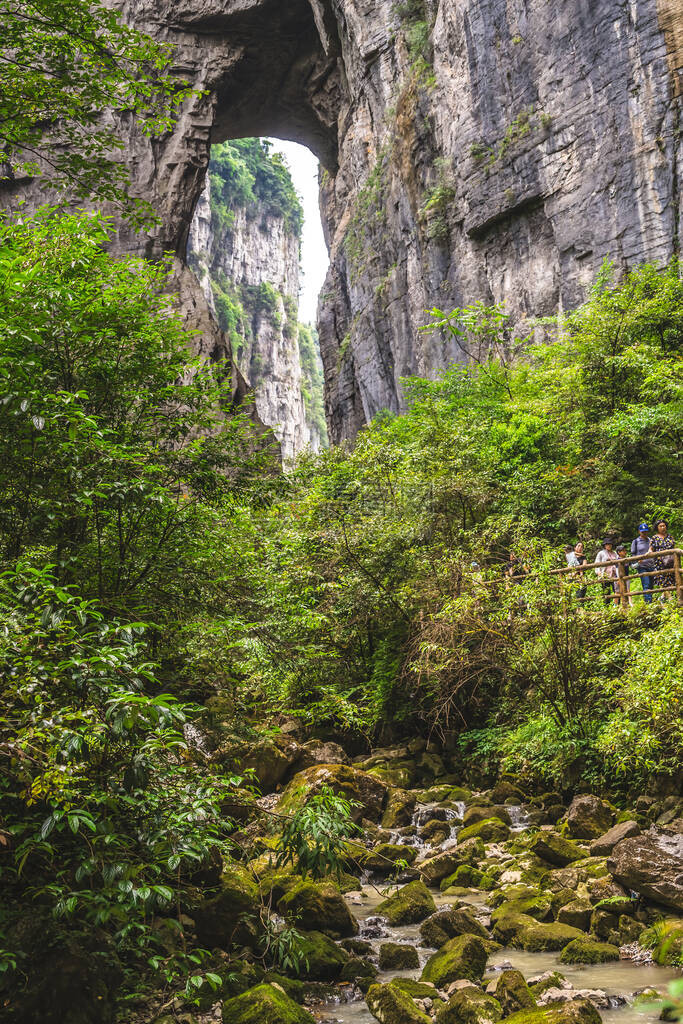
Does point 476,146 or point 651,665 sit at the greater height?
point 476,146

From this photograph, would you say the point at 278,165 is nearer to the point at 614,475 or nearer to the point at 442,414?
the point at 442,414

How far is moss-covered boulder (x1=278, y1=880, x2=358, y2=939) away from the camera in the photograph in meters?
6.62

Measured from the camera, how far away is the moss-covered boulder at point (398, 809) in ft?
32.6

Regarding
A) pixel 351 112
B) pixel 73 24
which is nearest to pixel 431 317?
pixel 351 112

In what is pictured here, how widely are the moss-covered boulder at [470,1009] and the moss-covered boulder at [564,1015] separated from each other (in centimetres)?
21

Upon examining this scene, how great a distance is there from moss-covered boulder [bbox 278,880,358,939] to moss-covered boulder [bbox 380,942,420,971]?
0.72 meters

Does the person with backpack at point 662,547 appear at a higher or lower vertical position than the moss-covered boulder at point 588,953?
higher

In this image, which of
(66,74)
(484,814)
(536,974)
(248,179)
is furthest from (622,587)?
(248,179)

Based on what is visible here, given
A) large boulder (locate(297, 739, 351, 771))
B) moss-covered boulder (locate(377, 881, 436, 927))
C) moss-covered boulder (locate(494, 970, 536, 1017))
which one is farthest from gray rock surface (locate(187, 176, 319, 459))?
moss-covered boulder (locate(494, 970, 536, 1017))

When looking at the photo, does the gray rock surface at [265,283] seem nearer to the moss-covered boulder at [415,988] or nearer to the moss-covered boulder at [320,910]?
the moss-covered boulder at [320,910]

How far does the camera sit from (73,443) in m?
4.77

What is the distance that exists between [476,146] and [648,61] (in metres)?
6.11

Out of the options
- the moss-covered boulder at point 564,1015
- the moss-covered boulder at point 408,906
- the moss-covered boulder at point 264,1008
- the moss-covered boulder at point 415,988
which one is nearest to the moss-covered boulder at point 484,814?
the moss-covered boulder at point 408,906

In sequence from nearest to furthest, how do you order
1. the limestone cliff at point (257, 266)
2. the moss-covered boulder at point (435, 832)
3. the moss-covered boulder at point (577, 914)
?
1. the moss-covered boulder at point (577, 914)
2. the moss-covered boulder at point (435, 832)
3. the limestone cliff at point (257, 266)
